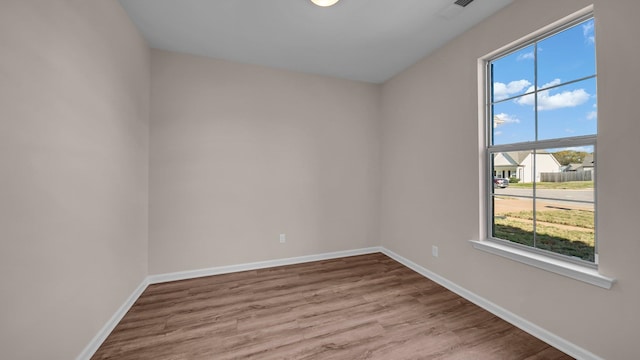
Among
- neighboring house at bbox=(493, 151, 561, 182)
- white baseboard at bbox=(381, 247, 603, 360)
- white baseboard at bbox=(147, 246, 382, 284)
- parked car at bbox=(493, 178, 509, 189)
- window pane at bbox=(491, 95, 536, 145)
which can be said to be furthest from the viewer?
white baseboard at bbox=(147, 246, 382, 284)

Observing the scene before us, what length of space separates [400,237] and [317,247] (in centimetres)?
124

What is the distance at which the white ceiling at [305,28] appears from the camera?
2.02 meters

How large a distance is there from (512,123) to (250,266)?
3323 millimetres

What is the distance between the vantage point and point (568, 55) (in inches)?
67.8

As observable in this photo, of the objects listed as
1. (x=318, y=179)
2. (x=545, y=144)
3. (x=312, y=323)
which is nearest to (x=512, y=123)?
(x=545, y=144)

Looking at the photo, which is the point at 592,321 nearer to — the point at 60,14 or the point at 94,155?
the point at 94,155

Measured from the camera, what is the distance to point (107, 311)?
182cm

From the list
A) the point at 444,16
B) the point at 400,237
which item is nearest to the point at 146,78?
the point at 444,16

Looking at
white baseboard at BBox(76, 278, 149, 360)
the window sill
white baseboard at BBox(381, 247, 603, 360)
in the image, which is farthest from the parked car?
white baseboard at BBox(76, 278, 149, 360)

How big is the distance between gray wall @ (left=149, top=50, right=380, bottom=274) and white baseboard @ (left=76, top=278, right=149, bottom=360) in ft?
1.27

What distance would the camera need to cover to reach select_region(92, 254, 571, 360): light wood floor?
5.40 ft

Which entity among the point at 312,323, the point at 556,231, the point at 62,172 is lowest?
the point at 312,323

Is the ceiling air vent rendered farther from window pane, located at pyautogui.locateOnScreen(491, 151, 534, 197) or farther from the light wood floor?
the light wood floor

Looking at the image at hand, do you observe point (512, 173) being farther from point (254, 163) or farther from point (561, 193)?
point (254, 163)
